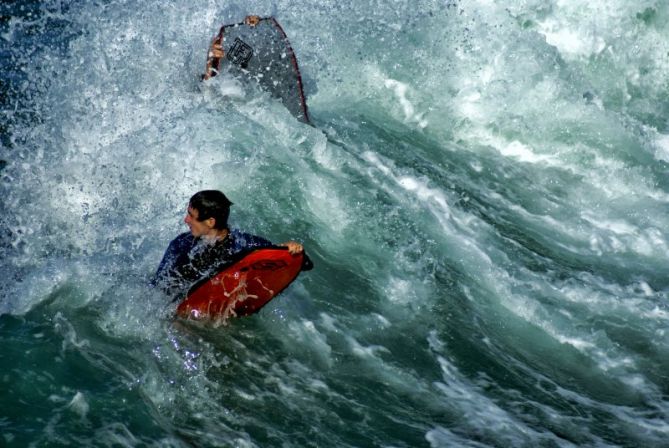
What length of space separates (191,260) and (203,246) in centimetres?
12

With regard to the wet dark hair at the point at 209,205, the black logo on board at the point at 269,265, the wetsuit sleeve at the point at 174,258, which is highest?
the wet dark hair at the point at 209,205

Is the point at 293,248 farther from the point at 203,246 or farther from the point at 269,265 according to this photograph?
the point at 203,246

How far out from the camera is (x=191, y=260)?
5508 mm

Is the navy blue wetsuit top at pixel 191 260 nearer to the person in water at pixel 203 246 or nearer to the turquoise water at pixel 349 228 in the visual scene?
the person in water at pixel 203 246

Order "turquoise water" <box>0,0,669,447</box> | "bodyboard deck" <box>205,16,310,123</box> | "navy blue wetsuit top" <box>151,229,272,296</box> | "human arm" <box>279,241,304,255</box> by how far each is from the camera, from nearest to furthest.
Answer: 1. "turquoise water" <box>0,0,669,447</box>
2. "human arm" <box>279,241,304,255</box>
3. "navy blue wetsuit top" <box>151,229,272,296</box>
4. "bodyboard deck" <box>205,16,310,123</box>

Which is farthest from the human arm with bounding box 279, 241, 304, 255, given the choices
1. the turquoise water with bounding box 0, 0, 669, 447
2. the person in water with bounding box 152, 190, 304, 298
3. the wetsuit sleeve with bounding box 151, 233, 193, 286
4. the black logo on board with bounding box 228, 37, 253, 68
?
the black logo on board with bounding box 228, 37, 253, 68

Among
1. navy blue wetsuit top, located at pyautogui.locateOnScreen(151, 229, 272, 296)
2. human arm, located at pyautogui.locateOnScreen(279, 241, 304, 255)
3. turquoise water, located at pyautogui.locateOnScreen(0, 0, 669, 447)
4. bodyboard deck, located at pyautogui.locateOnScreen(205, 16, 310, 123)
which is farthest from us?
bodyboard deck, located at pyautogui.locateOnScreen(205, 16, 310, 123)

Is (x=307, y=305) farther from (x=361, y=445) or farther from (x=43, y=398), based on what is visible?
(x=43, y=398)

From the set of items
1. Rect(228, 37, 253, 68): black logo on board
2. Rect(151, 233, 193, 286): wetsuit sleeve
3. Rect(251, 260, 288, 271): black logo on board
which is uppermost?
Rect(228, 37, 253, 68): black logo on board

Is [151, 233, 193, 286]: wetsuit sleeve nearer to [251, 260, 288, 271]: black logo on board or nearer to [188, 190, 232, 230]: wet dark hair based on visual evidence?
[188, 190, 232, 230]: wet dark hair

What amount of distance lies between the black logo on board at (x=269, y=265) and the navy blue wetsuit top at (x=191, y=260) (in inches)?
4.7

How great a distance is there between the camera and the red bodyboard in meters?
5.36

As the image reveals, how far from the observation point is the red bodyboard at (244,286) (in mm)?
5363

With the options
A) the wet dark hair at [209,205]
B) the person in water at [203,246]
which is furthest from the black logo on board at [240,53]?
the wet dark hair at [209,205]
